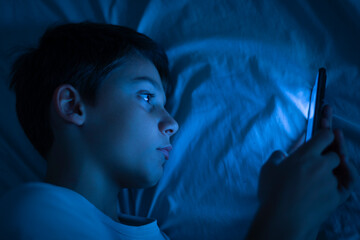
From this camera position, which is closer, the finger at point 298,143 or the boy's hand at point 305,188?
the boy's hand at point 305,188

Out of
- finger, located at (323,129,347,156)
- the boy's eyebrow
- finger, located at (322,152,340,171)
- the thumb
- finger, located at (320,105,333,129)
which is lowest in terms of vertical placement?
the thumb

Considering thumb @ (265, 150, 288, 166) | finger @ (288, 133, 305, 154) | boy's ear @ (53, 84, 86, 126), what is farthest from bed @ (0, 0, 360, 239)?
boy's ear @ (53, 84, 86, 126)

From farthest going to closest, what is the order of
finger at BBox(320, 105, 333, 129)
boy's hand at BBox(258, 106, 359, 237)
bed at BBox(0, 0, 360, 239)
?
1. bed at BBox(0, 0, 360, 239)
2. finger at BBox(320, 105, 333, 129)
3. boy's hand at BBox(258, 106, 359, 237)

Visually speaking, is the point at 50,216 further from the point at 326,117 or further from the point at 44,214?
the point at 326,117

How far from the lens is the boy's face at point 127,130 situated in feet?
2.51

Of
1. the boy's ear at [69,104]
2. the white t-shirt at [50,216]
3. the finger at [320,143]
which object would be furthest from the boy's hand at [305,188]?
the boy's ear at [69,104]

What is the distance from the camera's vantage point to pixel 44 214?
0.62 meters

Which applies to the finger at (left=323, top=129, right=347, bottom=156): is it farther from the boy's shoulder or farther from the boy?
the boy's shoulder

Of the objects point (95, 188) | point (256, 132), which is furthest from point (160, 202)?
point (256, 132)

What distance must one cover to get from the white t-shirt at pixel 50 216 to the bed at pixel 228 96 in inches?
11.7

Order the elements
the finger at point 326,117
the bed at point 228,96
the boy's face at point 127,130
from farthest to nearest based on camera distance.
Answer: the bed at point 228,96
the boy's face at point 127,130
the finger at point 326,117

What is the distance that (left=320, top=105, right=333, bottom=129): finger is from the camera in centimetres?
64

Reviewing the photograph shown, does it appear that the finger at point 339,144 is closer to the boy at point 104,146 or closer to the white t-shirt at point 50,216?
the boy at point 104,146

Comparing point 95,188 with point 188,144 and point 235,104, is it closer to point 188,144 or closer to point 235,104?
point 188,144
